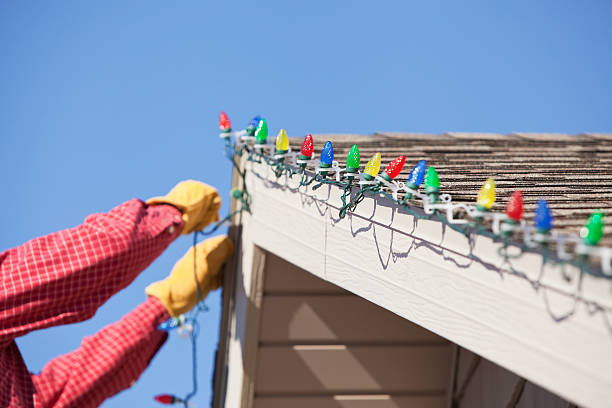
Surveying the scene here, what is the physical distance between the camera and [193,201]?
3.36 m

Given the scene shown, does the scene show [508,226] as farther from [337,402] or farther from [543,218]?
[337,402]

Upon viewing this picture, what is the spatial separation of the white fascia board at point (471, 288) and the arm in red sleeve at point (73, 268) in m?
0.69

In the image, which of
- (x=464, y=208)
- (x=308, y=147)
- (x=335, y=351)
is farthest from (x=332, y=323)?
(x=464, y=208)

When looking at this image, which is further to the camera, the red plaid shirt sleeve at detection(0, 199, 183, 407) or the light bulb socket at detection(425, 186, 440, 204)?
the red plaid shirt sleeve at detection(0, 199, 183, 407)

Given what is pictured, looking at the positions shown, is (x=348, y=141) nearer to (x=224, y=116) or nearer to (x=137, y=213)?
(x=224, y=116)

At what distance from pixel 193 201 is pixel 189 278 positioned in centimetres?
33

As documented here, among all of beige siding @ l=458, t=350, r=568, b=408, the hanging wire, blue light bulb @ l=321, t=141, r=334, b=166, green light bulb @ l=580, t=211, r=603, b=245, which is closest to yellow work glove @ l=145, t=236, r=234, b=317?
the hanging wire

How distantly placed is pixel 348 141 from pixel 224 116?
64cm

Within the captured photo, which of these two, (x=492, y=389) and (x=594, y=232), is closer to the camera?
(x=594, y=232)

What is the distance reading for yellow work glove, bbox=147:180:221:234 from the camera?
3.34 metres

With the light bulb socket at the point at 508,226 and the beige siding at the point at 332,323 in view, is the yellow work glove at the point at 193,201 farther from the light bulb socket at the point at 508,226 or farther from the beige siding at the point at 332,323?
the light bulb socket at the point at 508,226

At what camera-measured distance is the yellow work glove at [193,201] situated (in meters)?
3.34

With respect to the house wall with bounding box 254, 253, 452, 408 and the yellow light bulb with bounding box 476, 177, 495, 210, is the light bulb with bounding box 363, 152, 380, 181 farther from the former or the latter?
the house wall with bounding box 254, 253, 452, 408

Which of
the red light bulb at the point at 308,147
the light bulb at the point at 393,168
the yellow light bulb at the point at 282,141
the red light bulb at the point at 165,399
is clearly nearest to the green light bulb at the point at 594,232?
the light bulb at the point at 393,168
